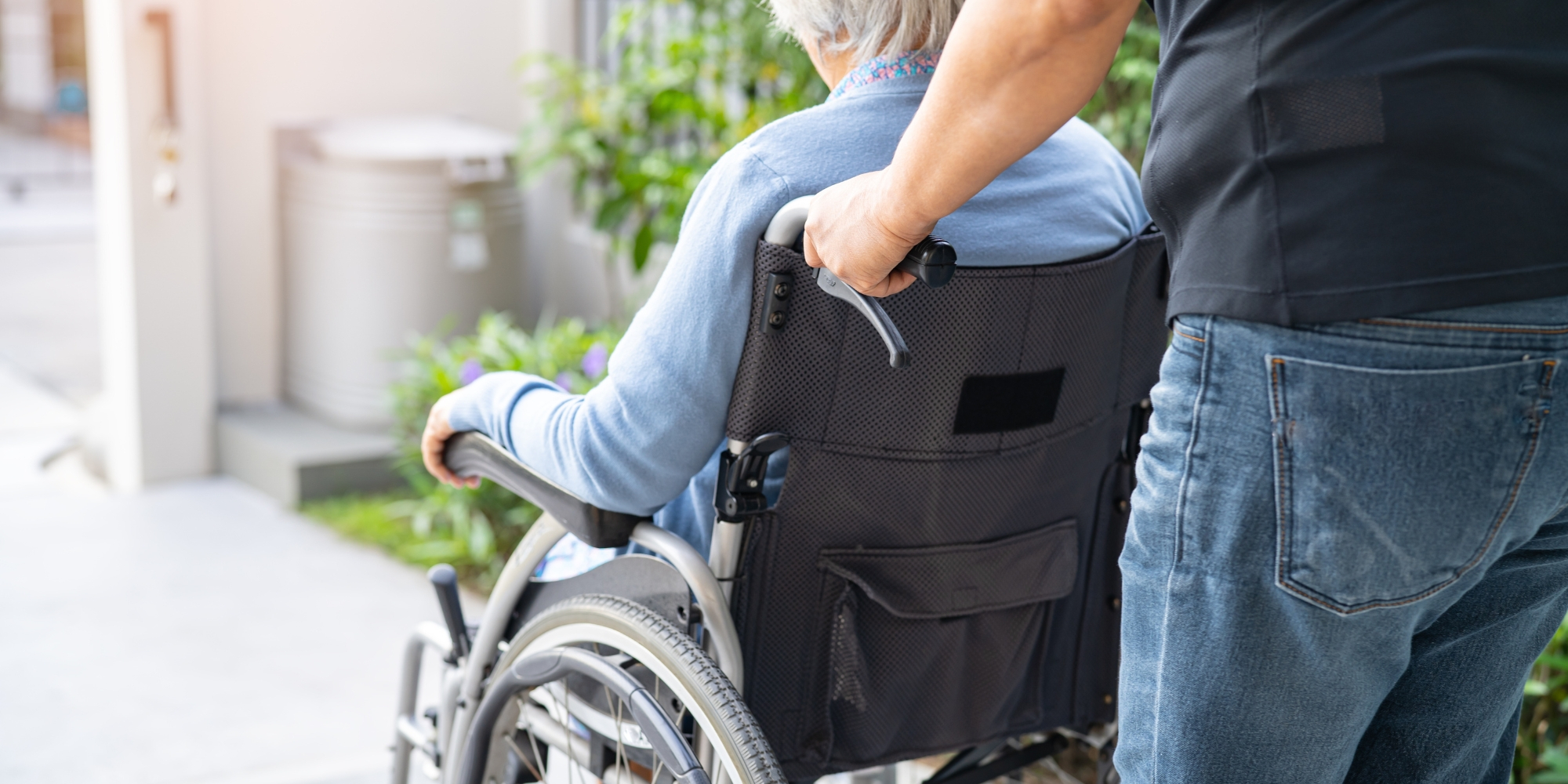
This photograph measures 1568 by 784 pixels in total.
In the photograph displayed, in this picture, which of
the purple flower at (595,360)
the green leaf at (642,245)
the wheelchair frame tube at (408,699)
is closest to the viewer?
the wheelchair frame tube at (408,699)

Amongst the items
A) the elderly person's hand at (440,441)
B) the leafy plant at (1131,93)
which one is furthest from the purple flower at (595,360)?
the elderly person's hand at (440,441)

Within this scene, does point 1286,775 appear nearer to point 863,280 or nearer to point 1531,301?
point 1531,301

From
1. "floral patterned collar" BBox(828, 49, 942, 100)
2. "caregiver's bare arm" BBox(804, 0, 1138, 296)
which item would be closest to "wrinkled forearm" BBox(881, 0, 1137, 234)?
"caregiver's bare arm" BBox(804, 0, 1138, 296)

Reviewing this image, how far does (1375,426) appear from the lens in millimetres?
842

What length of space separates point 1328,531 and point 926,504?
50 cm

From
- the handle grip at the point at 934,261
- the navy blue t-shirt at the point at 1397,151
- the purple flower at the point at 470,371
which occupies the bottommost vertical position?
the purple flower at the point at 470,371

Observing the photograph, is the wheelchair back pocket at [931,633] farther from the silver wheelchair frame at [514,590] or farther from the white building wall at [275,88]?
the white building wall at [275,88]

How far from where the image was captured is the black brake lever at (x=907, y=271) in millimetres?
1033

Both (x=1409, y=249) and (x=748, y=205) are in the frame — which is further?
(x=748, y=205)

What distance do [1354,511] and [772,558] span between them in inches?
22.6

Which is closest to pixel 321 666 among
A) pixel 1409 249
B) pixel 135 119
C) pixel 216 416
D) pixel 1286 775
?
pixel 216 416

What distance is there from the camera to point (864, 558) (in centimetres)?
132

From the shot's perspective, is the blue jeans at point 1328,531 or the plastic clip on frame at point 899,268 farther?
the plastic clip on frame at point 899,268

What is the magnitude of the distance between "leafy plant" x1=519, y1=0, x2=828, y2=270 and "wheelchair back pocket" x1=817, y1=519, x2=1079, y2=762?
6.41 ft
